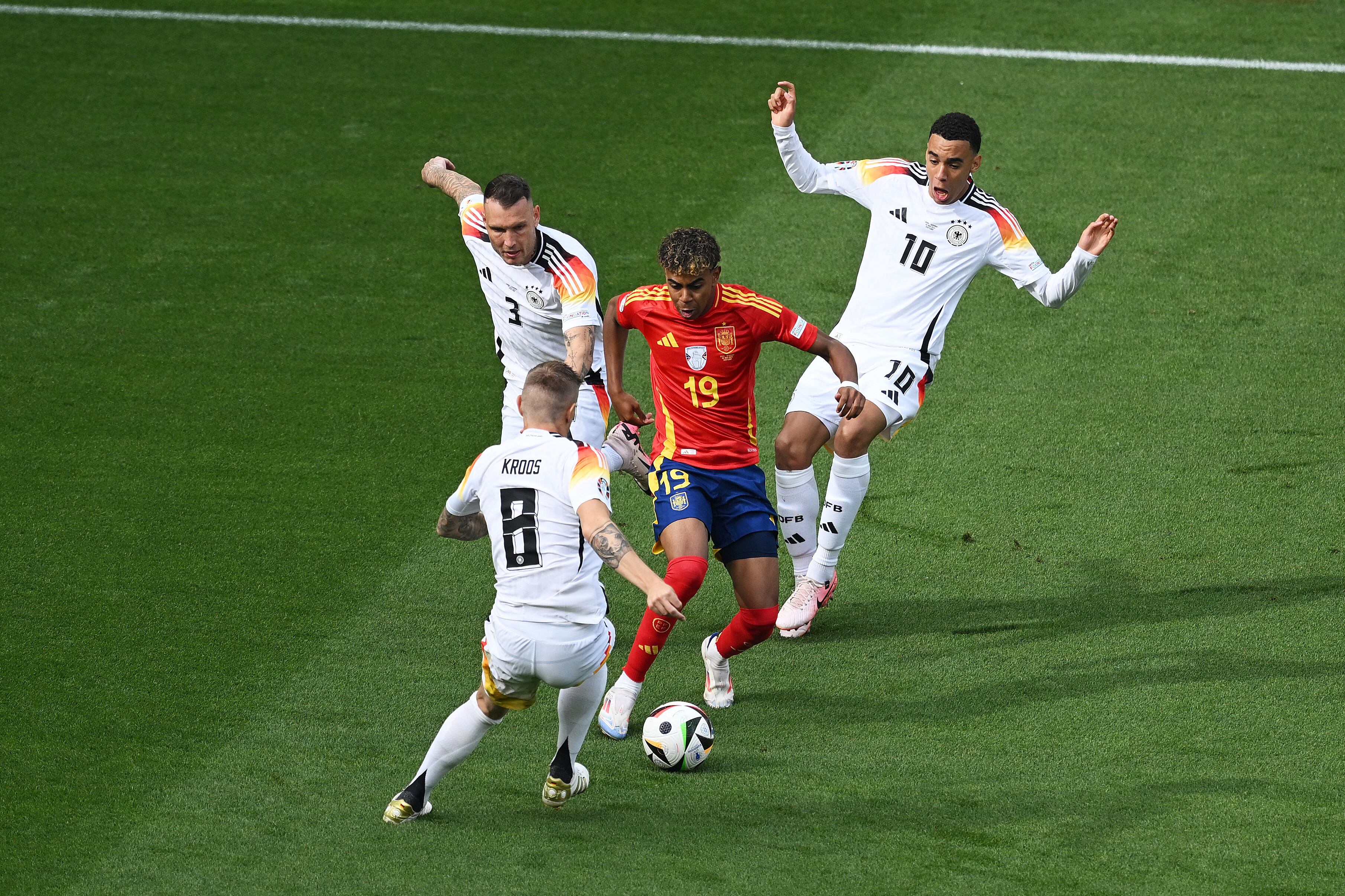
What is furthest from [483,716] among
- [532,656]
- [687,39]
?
[687,39]

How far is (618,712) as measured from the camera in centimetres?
646

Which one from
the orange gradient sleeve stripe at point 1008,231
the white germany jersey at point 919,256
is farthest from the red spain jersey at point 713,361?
the orange gradient sleeve stripe at point 1008,231

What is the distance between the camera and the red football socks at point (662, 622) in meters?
6.28

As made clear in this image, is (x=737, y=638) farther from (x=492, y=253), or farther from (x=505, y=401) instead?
(x=492, y=253)

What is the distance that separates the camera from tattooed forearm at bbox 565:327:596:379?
6.57 metres

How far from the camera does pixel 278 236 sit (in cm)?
1126

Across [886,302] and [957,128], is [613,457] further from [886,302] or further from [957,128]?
[957,128]

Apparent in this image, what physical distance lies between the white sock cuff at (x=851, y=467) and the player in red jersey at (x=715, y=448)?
32.7 inches

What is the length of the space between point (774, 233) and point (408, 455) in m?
3.58

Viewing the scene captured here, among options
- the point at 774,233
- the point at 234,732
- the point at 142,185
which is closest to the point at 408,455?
the point at 234,732

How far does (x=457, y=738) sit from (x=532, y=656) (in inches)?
17.1

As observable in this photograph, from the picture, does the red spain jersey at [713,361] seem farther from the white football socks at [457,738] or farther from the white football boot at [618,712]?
the white football socks at [457,738]

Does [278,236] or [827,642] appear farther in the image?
[278,236]

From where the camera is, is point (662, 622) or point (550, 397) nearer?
point (550, 397)
